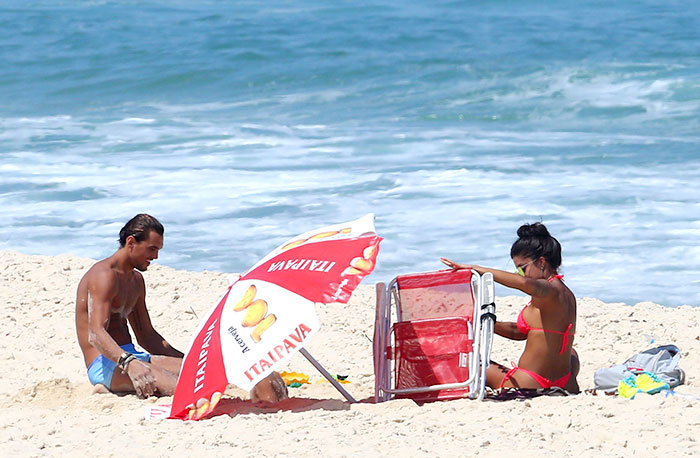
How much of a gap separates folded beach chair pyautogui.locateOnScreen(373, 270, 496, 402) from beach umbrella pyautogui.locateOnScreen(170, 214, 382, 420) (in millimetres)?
519

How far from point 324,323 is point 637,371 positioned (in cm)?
228

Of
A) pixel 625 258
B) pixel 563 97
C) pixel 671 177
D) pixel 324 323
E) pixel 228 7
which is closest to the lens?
pixel 324 323

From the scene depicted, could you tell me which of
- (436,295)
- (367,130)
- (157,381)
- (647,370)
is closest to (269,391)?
(157,381)

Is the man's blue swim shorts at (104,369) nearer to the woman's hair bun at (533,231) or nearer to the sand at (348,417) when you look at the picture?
the sand at (348,417)

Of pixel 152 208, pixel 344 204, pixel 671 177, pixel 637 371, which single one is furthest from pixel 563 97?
pixel 637 371

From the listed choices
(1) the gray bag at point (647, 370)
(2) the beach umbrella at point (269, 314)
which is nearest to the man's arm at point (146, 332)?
(2) the beach umbrella at point (269, 314)

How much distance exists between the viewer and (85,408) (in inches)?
184

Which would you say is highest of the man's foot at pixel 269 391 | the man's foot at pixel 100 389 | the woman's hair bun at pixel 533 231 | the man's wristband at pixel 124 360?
the woman's hair bun at pixel 533 231

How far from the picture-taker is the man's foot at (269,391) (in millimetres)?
4617

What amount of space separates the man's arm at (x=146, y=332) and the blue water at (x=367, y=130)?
332cm

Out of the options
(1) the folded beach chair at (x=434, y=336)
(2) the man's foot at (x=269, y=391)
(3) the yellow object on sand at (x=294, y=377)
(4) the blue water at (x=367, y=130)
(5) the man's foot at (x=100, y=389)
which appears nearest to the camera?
(1) the folded beach chair at (x=434, y=336)

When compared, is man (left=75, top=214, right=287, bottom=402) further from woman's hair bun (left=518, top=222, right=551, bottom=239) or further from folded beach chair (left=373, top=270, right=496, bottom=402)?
woman's hair bun (left=518, top=222, right=551, bottom=239)

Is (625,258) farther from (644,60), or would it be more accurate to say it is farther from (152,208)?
(644,60)

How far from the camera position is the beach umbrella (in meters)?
3.83
